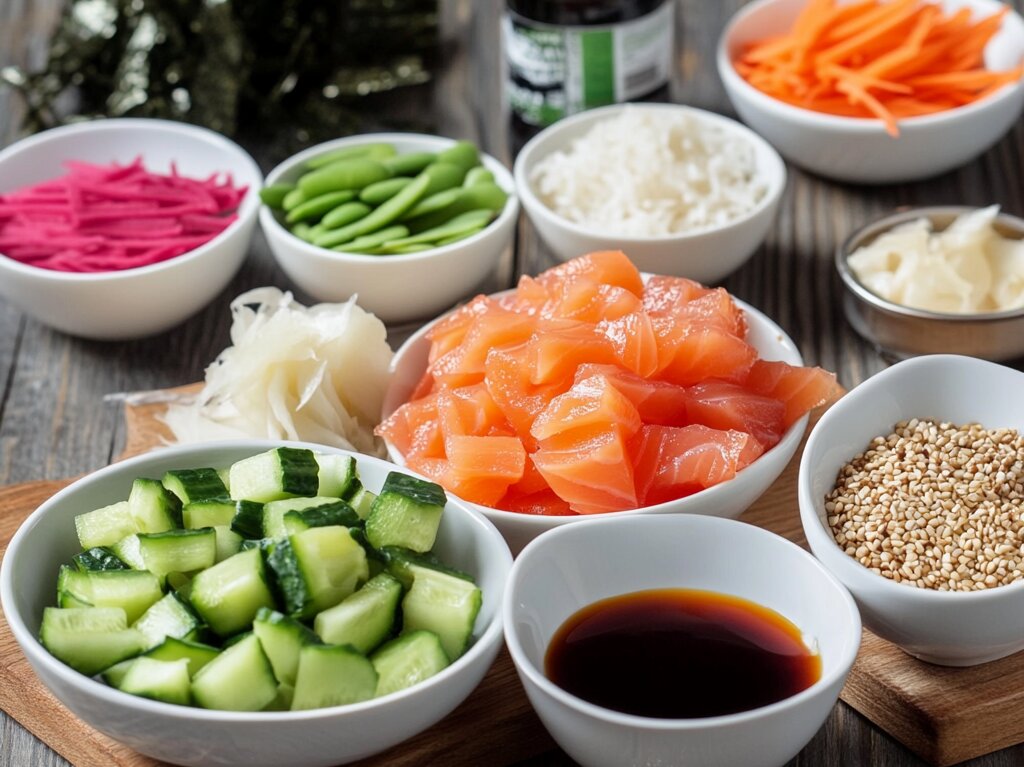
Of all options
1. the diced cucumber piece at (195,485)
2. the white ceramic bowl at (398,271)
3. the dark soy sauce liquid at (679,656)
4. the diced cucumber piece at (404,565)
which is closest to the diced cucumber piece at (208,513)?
the diced cucumber piece at (195,485)

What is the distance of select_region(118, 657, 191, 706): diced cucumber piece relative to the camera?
1.47 metres

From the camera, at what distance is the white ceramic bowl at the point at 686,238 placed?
2.49 meters

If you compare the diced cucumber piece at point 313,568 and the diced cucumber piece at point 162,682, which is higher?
the diced cucumber piece at point 313,568

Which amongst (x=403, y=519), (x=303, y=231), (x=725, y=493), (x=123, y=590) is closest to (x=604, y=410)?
(x=725, y=493)

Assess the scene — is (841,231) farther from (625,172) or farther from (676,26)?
(676,26)

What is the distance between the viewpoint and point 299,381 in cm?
217

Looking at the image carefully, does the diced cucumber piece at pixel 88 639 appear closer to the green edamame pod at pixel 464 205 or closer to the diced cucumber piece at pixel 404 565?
the diced cucumber piece at pixel 404 565

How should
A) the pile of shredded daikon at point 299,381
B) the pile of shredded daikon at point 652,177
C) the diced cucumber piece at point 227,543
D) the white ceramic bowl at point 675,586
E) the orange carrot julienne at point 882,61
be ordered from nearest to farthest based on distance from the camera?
the white ceramic bowl at point 675,586, the diced cucumber piece at point 227,543, the pile of shredded daikon at point 299,381, the pile of shredded daikon at point 652,177, the orange carrot julienne at point 882,61

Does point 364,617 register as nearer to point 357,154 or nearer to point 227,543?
point 227,543

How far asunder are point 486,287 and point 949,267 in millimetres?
946

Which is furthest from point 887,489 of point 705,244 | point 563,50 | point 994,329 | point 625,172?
point 563,50

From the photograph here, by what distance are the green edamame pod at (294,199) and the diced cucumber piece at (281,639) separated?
50.9 inches

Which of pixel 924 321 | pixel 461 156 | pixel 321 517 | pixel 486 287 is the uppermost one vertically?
pixel 321 517

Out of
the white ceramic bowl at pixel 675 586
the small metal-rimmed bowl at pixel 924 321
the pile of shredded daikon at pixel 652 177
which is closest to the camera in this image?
the white ceramic bowl at pixel 675 586
